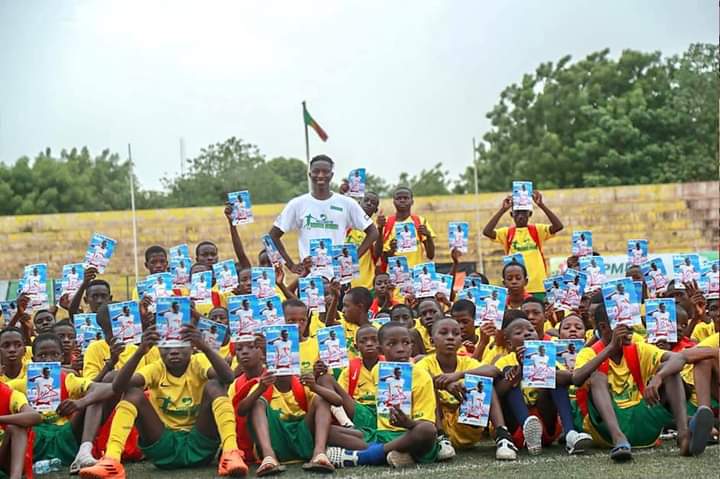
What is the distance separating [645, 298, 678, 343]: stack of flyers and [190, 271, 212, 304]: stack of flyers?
339 centimetres

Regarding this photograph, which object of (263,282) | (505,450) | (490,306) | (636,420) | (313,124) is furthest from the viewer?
(313,124)

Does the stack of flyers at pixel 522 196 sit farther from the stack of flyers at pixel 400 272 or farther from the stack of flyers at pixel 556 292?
the stack of flyers at pixel 556 292

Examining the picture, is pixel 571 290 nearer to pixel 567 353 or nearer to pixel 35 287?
pixel 567 353

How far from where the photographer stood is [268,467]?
6.92 m

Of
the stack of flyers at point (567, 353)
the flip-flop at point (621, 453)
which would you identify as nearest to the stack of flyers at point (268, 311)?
the stack of flyers at point (567, 353)

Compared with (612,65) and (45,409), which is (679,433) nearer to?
(45,409)

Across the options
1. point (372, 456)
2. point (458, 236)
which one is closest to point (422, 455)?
point (372, 456)

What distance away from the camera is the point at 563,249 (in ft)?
76.8

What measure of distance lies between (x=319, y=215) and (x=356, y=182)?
1.25 meters

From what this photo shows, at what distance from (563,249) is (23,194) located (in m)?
20.7

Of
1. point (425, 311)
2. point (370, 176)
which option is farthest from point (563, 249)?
point (370, 176)

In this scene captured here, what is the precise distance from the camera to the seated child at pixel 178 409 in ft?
23.0

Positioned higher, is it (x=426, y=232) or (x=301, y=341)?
(x=426, y=232)

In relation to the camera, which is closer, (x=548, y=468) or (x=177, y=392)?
(x=548, y=468)
